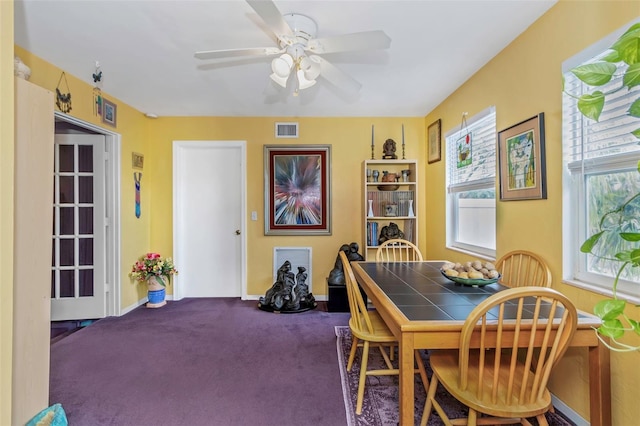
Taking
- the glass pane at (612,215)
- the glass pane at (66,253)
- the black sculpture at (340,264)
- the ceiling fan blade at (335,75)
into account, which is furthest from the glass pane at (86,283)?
the glass pane at (612,215)

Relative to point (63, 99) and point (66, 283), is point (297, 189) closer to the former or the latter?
point (63, 99)

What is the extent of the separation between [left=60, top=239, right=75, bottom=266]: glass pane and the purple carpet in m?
0.76

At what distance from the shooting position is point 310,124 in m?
3.73

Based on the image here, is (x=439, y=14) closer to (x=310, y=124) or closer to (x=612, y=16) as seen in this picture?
(x=612, y=16)

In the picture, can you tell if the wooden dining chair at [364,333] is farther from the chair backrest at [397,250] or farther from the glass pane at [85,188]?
the glass pane at [85,188]

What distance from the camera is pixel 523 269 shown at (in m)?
1.94

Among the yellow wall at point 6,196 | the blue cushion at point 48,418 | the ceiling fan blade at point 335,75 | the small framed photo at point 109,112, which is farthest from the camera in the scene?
the small framed photo at point 109,112

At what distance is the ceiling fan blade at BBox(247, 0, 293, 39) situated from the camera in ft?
4.36

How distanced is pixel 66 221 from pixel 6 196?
2863 mm

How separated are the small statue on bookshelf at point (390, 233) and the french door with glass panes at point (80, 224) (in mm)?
3159

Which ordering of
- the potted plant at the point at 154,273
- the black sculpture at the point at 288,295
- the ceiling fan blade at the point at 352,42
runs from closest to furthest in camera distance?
the ceiling fan blade at the point at 352,42 → the black sculpture at the point at 288,295 → the potted plant at the point at 154,273

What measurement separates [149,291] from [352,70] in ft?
11.1

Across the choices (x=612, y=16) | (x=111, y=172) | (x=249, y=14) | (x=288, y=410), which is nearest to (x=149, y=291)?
Result: (x=111, y=172)

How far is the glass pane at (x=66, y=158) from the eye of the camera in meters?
3.11
